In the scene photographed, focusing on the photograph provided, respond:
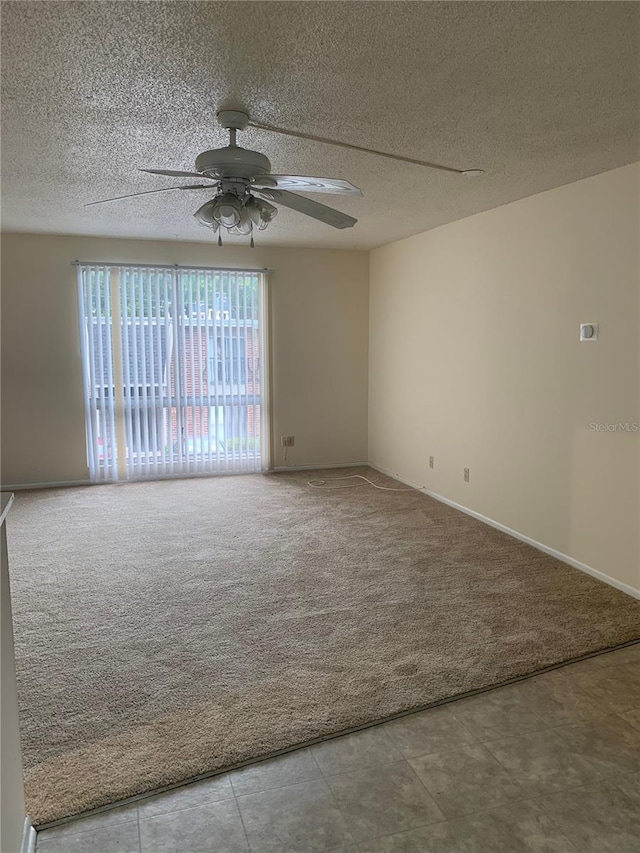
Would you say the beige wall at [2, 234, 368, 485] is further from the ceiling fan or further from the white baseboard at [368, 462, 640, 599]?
the ceiling fan

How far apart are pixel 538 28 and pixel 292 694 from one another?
8.24 ft

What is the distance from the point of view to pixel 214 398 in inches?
240

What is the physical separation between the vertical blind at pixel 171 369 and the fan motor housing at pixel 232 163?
3.57 metres

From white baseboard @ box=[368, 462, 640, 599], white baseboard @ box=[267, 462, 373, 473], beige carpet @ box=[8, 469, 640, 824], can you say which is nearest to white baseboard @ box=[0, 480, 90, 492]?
beige carpet @ box=[8, 469, 640, 824]

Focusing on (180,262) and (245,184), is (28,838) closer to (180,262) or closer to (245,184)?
(245,184)

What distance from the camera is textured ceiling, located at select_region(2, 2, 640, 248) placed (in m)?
1.79

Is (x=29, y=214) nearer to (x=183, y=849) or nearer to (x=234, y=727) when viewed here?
(x=234, y=727)

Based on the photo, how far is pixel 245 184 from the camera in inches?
97.0

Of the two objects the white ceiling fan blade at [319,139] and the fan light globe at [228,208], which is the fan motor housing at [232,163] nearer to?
the fan light globe at [228,208]

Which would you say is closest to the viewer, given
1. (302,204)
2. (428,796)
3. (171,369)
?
(428,796)

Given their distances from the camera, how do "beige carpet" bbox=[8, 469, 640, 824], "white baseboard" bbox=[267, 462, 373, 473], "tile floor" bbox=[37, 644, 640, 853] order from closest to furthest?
"tile floor" bbox=[37, 644, 640, 853]
"beige carpet" bbox=[8, 469, 640, 824]
"white baseboard" bbox=[267, 462, 373, 473]

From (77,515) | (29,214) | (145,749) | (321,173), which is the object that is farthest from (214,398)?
(145,749)

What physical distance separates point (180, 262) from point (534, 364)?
3571mm

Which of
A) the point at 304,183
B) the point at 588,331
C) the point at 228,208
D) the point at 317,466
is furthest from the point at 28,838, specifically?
the point at 317,466
